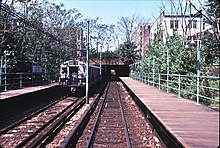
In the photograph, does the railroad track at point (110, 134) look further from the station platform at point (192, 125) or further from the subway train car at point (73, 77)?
the subway train car at point (73, 77)

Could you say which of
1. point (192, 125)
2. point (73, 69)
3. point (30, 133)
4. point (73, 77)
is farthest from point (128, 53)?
point (192, 125)

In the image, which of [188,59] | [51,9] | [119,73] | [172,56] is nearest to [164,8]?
[51,9]

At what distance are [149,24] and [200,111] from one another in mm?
59882

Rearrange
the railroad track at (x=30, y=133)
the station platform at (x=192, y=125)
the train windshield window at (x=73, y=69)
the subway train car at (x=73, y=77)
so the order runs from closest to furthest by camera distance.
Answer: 1. the station platform at (x=192, y=125)
2. the railroad track at (x=30, y=133)
3. the subway train car at (x=73, y=77)
4. the train windshield window at (x=73, y=69)

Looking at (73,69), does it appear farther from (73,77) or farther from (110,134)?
(110,134)

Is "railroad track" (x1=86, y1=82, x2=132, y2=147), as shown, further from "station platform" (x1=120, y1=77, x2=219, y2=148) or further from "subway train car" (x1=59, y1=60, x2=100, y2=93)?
"subway train car" (x1=59, y1=60, x2=100, y2=93)

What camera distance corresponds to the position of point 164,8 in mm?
31109

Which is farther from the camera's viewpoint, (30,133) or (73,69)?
(73,69)

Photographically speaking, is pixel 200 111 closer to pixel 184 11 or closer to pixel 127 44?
pixel 184 11

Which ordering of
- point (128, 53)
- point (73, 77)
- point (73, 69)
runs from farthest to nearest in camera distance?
point (128, 53) < point (73, 69) < point (73, 77)

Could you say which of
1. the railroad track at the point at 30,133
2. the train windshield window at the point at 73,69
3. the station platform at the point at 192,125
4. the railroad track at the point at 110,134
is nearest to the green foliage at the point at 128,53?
the train windshield window at the point at 73,69

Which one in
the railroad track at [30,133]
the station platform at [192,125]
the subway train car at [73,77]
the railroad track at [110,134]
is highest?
the subway train car at [73,77]

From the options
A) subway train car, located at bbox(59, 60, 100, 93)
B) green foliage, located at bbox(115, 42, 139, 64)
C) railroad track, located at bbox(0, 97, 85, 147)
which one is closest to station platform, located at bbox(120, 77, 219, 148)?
railroad track, located at bbox(0, 97, 85, 147)

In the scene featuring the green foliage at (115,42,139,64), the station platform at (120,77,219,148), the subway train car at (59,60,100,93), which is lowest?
the station platform at (120,77,219,148)
